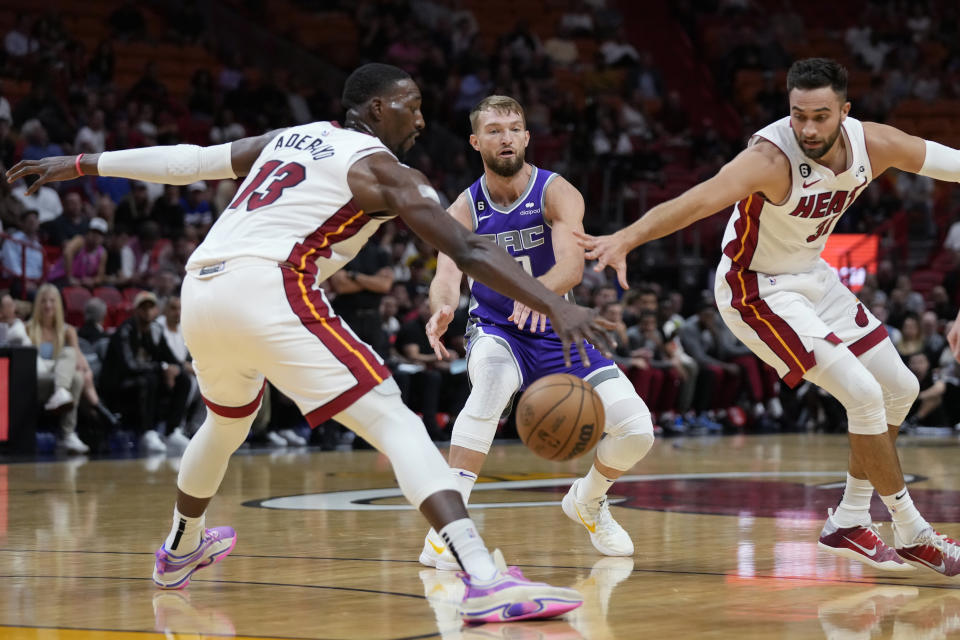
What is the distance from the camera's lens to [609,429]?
20.1 feet

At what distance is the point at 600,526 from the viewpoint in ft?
19.8

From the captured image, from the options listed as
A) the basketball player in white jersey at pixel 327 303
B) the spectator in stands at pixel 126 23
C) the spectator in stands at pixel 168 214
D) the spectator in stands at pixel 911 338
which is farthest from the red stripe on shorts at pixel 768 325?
the spectator in stands at pixel 126 23

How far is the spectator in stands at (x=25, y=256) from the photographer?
1343 cm

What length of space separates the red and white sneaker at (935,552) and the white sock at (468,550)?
80.5 inches

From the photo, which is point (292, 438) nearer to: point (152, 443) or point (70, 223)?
point (152, 443)

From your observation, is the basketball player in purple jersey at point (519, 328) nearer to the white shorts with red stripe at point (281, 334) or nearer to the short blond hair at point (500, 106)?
the short blond hair at point (500, 106)

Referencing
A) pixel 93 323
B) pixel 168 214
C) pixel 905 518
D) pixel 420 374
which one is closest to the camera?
pixel 905 518

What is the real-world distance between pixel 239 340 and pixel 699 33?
2287cm

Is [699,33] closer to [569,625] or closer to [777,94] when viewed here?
[777,94]

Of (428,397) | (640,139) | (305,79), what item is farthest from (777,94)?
(428,397)

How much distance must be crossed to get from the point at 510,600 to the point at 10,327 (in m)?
9.07

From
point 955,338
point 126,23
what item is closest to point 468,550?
point 955,338

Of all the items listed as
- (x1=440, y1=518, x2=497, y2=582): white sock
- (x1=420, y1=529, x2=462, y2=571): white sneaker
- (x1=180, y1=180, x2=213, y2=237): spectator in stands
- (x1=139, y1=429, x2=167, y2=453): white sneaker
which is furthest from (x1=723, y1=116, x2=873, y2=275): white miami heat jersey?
(x1=180, y1=180, x2=213, y2=237): spectator in stands

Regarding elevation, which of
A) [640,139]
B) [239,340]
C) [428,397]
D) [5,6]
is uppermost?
[5,6]
